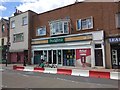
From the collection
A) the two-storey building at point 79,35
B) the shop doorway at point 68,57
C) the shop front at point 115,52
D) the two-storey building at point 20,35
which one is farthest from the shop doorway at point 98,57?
the two-storey building at point 20,35

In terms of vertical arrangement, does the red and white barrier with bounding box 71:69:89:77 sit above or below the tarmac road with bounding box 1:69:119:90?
above

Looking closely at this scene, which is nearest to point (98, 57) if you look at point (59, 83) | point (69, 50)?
point (69, 50)

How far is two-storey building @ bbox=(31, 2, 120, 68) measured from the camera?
80.0 feet

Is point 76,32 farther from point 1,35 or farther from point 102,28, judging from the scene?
point 1,35

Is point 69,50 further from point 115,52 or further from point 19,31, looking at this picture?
point 19,31

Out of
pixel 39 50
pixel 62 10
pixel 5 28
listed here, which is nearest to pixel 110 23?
pixel 62 10

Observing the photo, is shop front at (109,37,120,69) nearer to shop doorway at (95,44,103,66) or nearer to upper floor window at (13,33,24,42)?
shop doorway at (95,44,103,66)

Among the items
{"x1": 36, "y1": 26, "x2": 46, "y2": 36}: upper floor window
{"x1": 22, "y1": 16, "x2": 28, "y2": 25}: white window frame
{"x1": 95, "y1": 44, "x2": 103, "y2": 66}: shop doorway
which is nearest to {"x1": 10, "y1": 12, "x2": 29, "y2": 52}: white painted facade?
{"x1": 22, "y1": 16, "x2": 28, "y2": 25}: white window frame

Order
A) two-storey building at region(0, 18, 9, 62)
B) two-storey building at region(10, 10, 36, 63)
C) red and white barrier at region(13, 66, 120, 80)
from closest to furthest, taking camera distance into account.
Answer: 1. red and white barrier at region(13, 66, 120, 80)
2. two-storey building at region(10, 10, 36, 63)
3. two-storey building at region(0, 18, 9, 62)

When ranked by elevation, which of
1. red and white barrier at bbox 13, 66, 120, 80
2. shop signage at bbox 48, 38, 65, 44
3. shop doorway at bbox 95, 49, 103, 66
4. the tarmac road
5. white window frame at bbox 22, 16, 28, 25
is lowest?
the tarmac road

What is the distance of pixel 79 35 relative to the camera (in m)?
27.3

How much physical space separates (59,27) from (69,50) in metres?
3.75

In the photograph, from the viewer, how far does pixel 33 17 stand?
34.7 metres

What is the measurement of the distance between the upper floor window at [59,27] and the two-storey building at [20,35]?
4.83 m
